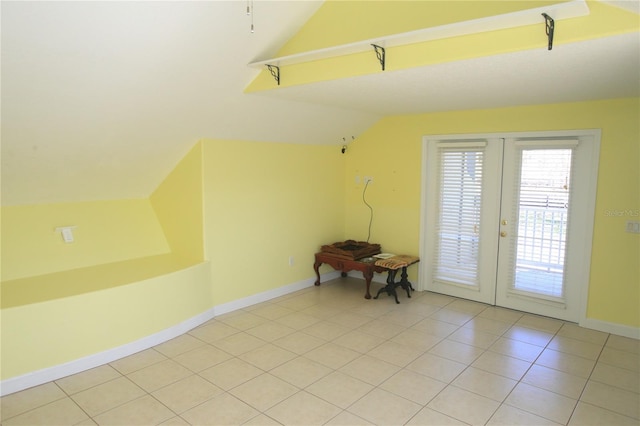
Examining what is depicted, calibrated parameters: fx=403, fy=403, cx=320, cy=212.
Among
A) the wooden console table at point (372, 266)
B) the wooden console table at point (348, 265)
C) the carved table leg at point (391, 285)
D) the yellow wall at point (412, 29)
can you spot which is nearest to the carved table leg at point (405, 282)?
the wooden console table at point (372, 266)

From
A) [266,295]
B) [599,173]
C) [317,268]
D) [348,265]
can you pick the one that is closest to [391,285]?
[348,265]

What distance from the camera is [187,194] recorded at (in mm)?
4391

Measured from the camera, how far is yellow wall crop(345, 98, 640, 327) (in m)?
3.92

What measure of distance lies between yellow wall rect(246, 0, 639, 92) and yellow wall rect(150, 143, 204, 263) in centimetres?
120

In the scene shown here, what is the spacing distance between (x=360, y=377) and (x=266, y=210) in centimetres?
239

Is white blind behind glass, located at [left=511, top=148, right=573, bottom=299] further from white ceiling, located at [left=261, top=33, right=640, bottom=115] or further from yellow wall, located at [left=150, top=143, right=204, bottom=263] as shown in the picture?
yellow wall, located at [left=150, top=143, right=204, bottom=263]

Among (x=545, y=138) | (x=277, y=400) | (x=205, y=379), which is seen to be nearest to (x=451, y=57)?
(x=545, y=138)

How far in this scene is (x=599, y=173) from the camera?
13.3 feet

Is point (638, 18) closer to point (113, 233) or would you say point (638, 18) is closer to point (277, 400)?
point (277, 400)

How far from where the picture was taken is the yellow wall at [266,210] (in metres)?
4.42

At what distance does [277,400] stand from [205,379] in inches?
26.1

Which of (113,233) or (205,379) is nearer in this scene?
(205,379)

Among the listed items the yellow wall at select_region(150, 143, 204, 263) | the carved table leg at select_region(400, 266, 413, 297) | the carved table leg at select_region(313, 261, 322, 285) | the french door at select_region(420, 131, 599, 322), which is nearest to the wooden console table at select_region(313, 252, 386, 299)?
the carved table leg at select_region(313, 261, 322, 285)

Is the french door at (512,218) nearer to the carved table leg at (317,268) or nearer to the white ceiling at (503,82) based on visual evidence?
the white ceiling at (503,82)
